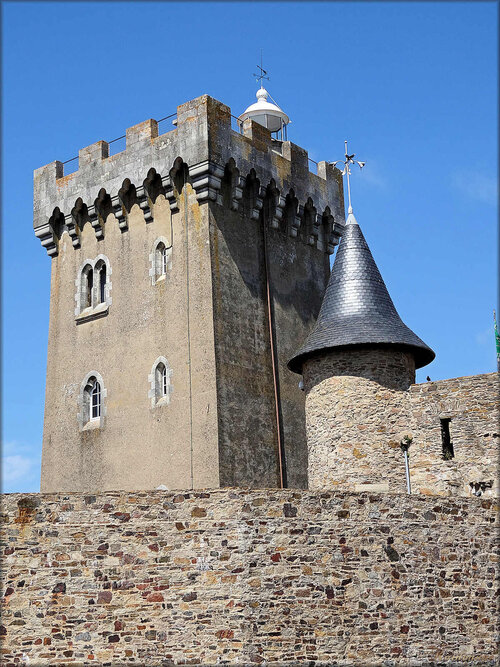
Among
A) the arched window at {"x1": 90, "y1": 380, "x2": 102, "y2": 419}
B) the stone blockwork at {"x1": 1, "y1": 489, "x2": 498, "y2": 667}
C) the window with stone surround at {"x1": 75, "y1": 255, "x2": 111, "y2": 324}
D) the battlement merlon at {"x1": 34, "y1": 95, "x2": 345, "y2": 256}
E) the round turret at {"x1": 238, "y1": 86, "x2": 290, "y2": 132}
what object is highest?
the round turret at {"x1": 238, "y1": 86, "x2": 290, "y2": 132}

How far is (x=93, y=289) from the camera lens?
82.7ft

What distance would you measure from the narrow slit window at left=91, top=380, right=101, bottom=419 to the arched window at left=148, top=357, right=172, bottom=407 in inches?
80.8

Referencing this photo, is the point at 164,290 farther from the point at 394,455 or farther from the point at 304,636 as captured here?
the point at 304,636

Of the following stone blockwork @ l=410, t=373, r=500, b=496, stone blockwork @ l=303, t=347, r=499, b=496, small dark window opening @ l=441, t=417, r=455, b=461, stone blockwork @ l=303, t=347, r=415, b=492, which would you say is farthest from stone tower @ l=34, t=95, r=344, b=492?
small dark window opening @ l=441, t=417, r=455, b=461

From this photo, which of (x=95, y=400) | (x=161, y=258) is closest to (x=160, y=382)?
(x=95, y=400)

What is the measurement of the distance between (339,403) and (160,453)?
5243 mm

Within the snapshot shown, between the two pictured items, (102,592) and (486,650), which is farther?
(486,650)

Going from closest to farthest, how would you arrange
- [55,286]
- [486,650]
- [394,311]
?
→ [486,650], [394,311], [55,286]

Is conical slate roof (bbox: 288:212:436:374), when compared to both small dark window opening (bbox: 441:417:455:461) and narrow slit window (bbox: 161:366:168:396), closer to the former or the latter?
small dark window opening (bbox: 441:417:455:461)

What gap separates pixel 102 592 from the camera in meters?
13.9

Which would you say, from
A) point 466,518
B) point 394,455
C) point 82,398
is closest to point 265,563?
point 466,518

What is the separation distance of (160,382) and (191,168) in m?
5.11

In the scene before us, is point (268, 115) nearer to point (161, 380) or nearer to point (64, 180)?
point (64, 180)

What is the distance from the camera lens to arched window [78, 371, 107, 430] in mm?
24109
